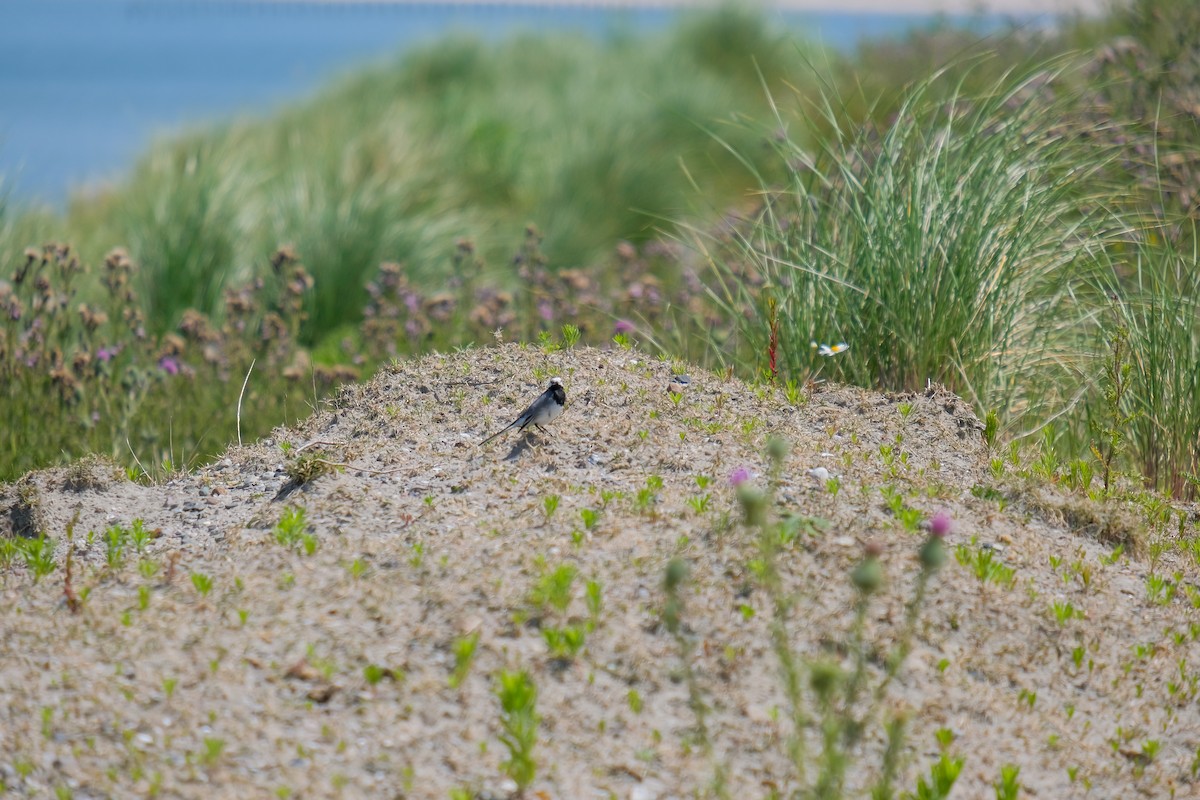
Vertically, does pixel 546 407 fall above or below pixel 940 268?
below

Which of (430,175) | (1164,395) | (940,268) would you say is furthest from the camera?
(430,175)

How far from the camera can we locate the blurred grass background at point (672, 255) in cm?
458

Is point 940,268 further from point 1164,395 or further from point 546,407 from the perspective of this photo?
point 546,407

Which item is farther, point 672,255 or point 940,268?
point 672,255

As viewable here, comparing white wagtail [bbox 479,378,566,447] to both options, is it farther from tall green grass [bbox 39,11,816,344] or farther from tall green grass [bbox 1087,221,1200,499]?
tall green grass [bbox 1087,221,1200,499]

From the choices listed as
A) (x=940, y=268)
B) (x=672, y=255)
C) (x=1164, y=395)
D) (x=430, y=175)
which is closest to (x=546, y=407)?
(x=940, y=268)

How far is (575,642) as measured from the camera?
2713mm

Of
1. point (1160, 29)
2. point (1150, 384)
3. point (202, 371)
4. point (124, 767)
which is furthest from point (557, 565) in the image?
point (1160, 29)

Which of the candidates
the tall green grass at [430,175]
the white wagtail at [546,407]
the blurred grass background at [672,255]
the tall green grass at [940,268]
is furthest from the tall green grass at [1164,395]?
the white wagtail at [546,407]

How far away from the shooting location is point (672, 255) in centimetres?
673

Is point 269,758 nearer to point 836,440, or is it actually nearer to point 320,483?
point 320,483

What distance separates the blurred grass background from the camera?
458 centimetres

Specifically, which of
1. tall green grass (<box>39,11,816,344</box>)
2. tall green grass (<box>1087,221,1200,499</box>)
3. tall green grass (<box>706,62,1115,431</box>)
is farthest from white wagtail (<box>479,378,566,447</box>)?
tall green grass (<box>1087,221,1200,499</box>)

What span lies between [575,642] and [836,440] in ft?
4.75
